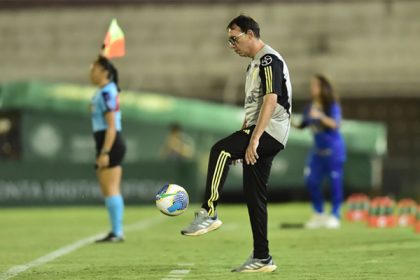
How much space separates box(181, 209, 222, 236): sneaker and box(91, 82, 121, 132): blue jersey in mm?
3794

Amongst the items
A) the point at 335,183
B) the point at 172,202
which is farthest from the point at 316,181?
the point at 172,202

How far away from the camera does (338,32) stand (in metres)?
33.4

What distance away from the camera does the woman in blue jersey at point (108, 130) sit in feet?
39.9

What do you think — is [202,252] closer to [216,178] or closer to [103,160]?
[103,160]

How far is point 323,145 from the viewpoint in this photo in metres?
15.2

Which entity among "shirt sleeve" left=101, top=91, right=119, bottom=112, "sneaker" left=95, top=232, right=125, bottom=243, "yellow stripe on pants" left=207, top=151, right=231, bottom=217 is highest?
"shirt sleeve" left=101, top=91, right=119, bottom=112

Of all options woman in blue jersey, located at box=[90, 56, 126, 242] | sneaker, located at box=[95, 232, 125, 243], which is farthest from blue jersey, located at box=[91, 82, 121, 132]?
sneaker, located at box=[95, 232, 125, 243]

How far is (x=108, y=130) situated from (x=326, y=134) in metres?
3.96

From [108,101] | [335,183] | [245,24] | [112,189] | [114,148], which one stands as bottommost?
[335,183]

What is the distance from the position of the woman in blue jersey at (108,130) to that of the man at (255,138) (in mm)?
3434

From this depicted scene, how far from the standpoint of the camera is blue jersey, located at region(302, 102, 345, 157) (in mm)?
15023

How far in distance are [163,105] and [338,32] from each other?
26.0ft

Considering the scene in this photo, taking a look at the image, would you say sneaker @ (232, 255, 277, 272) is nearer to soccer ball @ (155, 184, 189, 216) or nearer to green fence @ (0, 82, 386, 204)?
soccer ball @ (155, 184, 189, 216)

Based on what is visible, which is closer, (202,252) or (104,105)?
(202,252)
